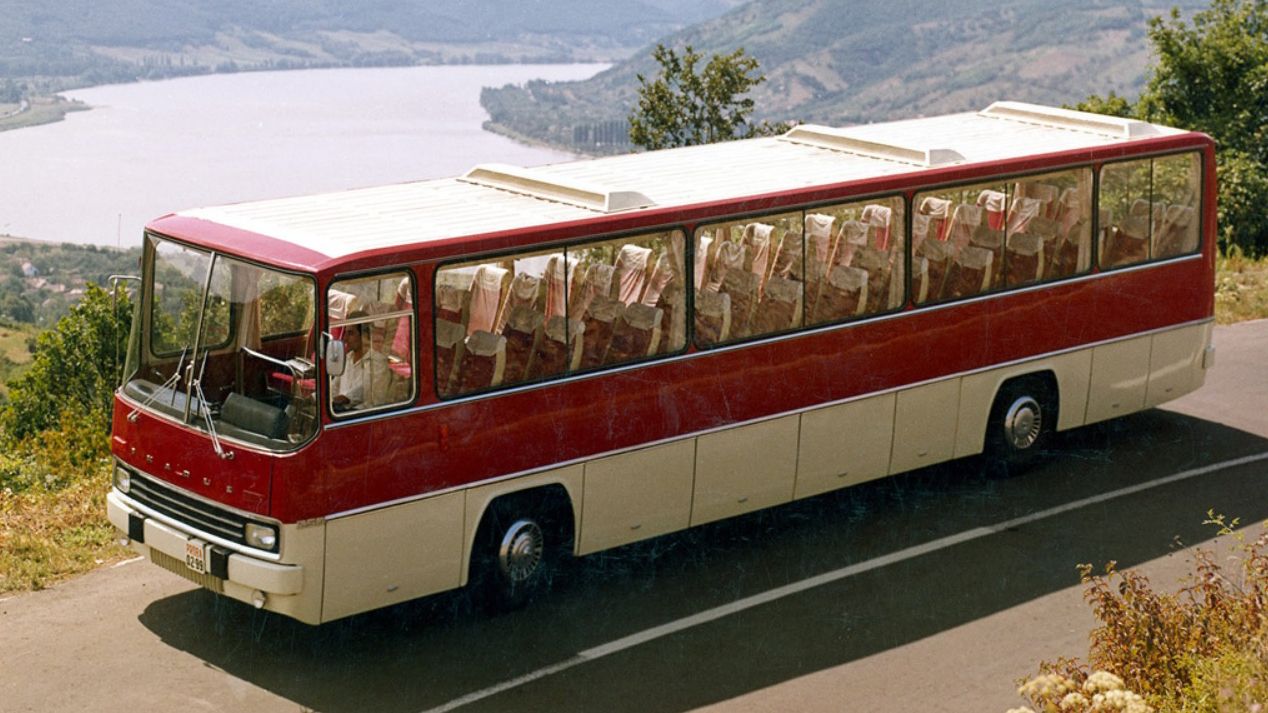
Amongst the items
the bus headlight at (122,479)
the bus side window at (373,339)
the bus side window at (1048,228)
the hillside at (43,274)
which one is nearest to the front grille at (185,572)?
the bus headlight at (122,479)

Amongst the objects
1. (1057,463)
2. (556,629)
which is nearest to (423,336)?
(556,629)

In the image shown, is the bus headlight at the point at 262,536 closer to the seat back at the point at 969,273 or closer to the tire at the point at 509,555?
the tire at the point at 509,555

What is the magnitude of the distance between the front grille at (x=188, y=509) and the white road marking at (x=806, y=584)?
1.56 metres

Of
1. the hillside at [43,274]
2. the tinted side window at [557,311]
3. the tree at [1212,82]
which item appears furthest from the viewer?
the hillside at [43,274]

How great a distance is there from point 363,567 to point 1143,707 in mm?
4745

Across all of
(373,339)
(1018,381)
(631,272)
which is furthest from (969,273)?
(373,339)

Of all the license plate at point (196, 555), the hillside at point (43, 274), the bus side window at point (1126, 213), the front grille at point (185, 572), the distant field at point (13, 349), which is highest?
the bus side window at point (1126, 213)

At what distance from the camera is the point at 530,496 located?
35.4 feet

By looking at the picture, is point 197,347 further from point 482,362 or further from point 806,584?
point 806,584

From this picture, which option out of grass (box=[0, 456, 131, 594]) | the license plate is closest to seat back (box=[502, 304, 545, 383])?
the license plate

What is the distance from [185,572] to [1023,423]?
7049 millimetres

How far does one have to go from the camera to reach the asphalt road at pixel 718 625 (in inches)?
380

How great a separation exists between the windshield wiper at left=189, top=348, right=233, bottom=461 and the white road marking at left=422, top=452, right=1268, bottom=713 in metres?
1.88

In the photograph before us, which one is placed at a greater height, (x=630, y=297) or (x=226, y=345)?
(x=630, y=297)
